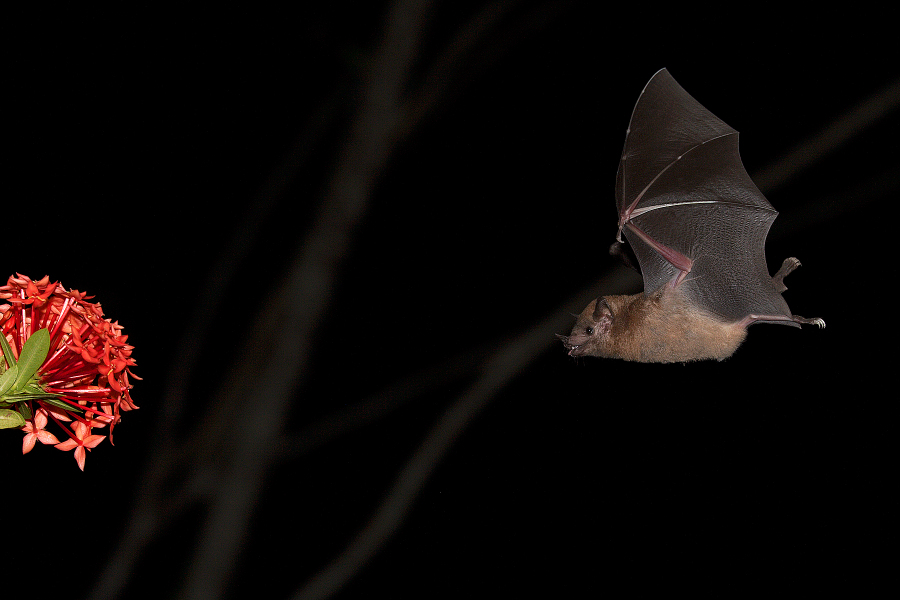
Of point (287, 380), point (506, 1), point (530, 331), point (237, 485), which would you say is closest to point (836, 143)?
point (530, 331)

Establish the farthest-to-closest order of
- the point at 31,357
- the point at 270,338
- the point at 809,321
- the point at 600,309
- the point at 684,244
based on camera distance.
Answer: the point at 270,338 → the point at 684,244 → the point at 600,309 → the point at 809,321 → the point at 31,357

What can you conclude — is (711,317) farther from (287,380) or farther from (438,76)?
(287,380)

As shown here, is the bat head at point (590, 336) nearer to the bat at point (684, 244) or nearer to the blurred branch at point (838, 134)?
the bat at point (684, 244)

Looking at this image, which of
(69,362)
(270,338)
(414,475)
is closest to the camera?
(69,362)

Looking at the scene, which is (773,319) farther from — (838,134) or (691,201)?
(838,134)

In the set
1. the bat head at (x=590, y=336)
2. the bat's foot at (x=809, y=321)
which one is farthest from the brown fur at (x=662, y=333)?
the bat's foot at (x=809, y=321)

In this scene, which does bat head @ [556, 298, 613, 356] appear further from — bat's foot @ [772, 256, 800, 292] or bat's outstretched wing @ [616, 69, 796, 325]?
bat's foot @ [772, 256, 800, 292]

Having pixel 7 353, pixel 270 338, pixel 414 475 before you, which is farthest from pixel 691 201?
pixel 270 338
